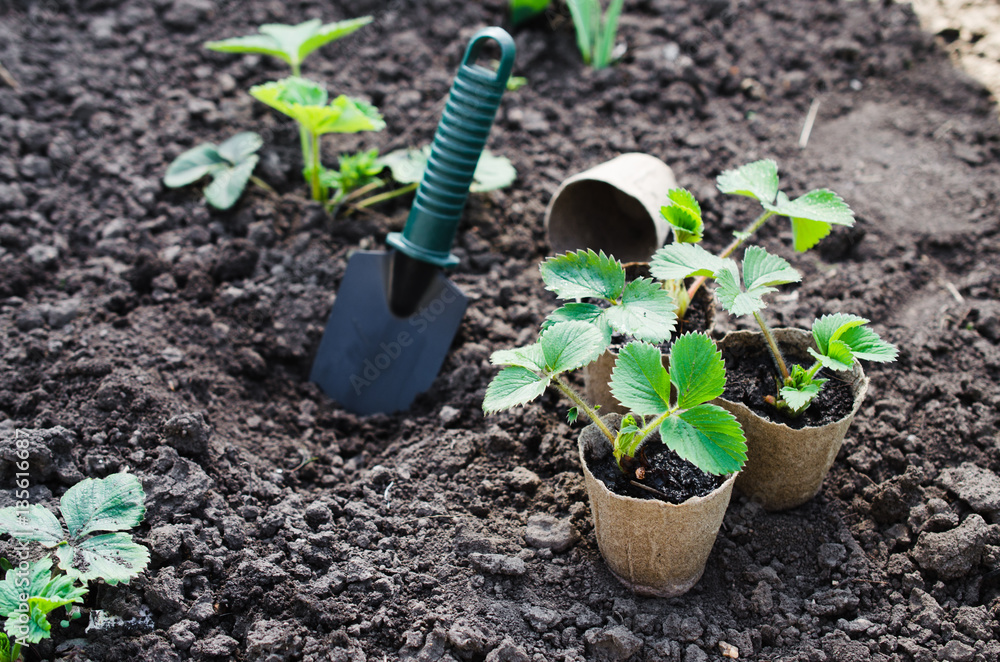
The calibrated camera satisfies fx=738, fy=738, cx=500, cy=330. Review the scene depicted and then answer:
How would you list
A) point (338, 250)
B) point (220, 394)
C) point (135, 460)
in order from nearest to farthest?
point (135, 460)
point (220, 394)
point (338, 250)

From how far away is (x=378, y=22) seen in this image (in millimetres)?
2848

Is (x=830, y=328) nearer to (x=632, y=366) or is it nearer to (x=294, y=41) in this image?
(x=632, y=366)

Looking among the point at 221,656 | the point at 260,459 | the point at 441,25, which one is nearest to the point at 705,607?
the point at 221,656

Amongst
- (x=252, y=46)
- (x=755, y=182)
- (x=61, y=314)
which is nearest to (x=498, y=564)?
(x=755, y=182)

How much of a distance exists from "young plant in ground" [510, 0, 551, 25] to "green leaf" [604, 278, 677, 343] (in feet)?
5.82

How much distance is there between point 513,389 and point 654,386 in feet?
0.79

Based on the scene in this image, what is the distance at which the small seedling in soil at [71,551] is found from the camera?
1.21 m

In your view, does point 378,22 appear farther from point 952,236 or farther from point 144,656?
point 144,656

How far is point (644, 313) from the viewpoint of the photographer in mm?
1345

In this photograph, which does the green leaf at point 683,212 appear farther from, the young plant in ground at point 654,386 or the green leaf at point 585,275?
the young plant in ground at point 654,386

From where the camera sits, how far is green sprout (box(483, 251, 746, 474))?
1.20 meters

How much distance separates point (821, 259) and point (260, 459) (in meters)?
1.65

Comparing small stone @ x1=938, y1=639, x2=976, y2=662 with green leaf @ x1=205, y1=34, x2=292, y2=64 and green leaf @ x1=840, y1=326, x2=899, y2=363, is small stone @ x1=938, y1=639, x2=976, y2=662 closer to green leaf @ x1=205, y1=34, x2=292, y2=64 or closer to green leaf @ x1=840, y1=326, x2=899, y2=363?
green leaf @ x1=840, y1=326, x2=899, y2=363

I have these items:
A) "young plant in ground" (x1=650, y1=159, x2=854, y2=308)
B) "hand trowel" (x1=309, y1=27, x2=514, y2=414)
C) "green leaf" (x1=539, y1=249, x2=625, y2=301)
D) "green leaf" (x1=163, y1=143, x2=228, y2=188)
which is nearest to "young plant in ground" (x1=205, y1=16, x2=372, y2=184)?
"green leaf" (x1=163, y1=143, x2=228, y2=188)
